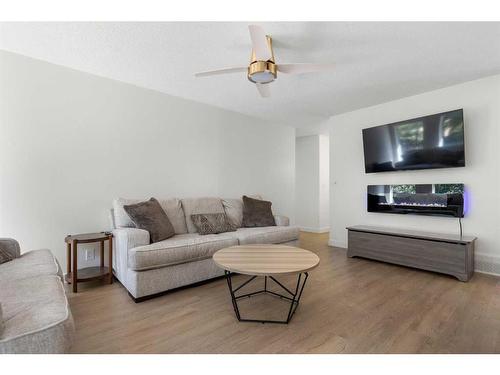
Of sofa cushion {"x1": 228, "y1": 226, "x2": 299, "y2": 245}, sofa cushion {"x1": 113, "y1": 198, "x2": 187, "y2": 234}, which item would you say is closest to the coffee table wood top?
sofa cushion {"x1": 228, "y1": 226, "x2": 299, "y2": 245}

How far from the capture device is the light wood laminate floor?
60.3 inches

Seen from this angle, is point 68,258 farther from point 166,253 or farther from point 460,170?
point 460,170

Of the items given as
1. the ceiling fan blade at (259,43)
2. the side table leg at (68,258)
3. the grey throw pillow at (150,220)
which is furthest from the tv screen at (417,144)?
the side table leg at (68,258)

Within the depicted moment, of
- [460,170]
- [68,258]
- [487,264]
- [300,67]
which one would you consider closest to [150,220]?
[68,258]

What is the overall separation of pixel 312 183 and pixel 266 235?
3308 mm

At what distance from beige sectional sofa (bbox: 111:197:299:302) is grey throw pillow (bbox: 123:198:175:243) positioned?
0.32 ft

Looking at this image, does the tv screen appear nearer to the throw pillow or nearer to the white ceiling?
the white ceiling

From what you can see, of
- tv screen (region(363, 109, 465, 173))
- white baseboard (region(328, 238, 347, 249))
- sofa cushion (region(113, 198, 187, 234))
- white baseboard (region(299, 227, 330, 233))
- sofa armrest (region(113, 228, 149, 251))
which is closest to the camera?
sofa armrest (region(113, 228, 149, 251))

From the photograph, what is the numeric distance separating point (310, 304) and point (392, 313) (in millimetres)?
625

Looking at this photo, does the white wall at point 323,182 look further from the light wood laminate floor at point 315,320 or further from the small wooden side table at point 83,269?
the small wooden side table at point 83,269

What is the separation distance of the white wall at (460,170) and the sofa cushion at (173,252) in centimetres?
254

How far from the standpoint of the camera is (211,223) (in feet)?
10.2

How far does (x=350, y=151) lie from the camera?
4.28 metres
